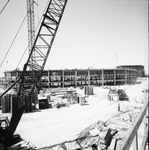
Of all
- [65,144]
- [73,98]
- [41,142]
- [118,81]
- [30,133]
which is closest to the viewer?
[65,144]

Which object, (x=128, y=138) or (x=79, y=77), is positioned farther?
(x=79, y=77)

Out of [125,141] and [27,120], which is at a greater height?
[125,141]

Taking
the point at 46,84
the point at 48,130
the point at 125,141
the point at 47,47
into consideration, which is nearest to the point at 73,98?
the point at 48,130

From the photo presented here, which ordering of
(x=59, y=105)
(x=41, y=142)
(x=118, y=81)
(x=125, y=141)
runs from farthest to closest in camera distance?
(x=118, y=81) → (x=59, y=105) → (x=41, y=142) → (x=125, y=141)

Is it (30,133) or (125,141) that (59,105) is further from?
(125,141)

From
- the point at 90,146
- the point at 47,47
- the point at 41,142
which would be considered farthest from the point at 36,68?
the point at 90,146

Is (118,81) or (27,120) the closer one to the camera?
(27,120)

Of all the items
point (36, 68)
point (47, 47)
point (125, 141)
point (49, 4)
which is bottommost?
point (125, 141)

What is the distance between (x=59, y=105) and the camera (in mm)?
18844

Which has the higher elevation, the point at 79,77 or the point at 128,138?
the point at 128,138

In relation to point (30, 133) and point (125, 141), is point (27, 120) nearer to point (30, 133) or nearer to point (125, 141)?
point (30, 133)

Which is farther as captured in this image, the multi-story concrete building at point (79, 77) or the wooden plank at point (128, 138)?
the multi-story concrete building at point (79, 77)

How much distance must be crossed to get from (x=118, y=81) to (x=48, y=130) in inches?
2092

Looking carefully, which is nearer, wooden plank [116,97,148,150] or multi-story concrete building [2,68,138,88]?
wooden plank [116,97,148,150]
